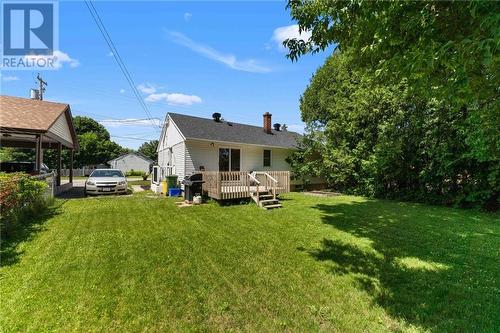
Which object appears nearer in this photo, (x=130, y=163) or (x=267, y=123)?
(x=267, y=123)

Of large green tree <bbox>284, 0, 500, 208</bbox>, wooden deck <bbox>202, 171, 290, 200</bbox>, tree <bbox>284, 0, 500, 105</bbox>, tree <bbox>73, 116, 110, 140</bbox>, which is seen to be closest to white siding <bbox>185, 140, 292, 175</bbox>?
large green tree <bbox>284, 0, 500, 208</bbox>

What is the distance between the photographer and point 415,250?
17.9ft

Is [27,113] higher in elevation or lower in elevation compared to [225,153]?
higher

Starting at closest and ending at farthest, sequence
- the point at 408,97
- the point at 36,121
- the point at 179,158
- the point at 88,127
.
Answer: the point at 408,97
the point at 36,121
the point at 179,158
the point at 88,127

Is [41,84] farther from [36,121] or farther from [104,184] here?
[104,184]

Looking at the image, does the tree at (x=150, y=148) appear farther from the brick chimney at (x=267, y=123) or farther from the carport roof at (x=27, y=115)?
the carport roof at (x=27, y=115)

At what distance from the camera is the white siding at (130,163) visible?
167 feet

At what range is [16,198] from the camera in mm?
6461

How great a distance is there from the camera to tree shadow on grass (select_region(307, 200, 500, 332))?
328 cm

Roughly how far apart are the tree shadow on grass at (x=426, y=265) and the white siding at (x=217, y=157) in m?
8.80

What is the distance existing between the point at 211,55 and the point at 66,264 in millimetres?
10881

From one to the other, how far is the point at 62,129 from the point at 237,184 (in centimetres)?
1292

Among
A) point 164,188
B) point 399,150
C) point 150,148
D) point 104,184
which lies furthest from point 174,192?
point 150,148

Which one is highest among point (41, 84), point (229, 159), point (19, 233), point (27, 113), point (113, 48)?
point (41, 84)
